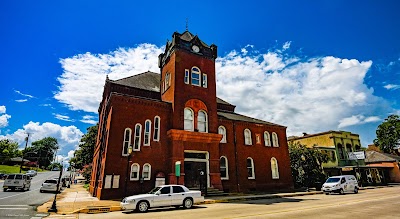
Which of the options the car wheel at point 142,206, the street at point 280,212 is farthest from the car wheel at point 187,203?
the car wheel at point 142,206

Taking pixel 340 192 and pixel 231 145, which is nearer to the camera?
pixel 340 192

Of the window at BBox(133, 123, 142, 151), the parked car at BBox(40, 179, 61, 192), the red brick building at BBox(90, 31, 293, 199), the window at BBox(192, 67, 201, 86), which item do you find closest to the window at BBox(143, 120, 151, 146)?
the red brick building at BBox(90, 31, 293, 199)

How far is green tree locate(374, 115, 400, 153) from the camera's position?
52406 mm

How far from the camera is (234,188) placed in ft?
78.0

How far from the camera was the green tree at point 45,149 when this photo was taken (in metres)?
110

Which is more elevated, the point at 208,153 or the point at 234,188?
the point at 208,153

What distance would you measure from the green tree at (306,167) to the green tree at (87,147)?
3135 centimetres

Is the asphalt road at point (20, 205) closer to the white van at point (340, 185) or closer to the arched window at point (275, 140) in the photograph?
the white van at point (340, 185)

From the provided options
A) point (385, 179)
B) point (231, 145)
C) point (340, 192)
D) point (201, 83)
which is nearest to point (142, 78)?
point (201, 83)

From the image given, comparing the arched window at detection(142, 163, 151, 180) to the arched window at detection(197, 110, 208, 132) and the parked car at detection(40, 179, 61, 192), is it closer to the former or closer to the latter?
the arched window at detection(197, 110, 208, 132)

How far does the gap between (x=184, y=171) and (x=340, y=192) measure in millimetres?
15291

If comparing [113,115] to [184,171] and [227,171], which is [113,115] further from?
[227,171]

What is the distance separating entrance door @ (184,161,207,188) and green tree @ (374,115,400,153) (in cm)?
5372

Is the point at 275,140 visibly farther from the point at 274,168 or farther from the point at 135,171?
the point at 135,171
